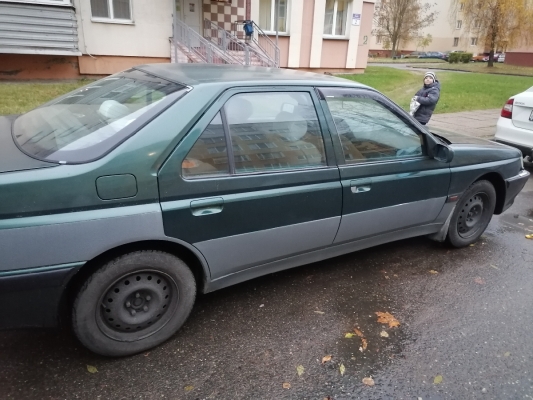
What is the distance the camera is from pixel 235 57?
1348 cm

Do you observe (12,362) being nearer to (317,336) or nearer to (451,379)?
(317,336)

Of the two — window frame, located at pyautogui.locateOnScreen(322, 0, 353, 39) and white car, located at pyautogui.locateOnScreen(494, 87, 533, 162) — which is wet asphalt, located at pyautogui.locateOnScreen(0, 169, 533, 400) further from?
window frame, located at pyautogui.locateOnScreen(322, 0, 353, 39)

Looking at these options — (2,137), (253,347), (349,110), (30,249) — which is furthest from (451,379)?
(2,137)

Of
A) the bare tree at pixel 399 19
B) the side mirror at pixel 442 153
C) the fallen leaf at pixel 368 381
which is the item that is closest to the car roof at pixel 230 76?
the side mirror at pixel 442 153

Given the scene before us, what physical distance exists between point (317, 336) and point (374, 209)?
3.56ft

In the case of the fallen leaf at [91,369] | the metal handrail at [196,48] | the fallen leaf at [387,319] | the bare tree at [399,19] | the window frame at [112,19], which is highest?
the bare tree at [399,19]

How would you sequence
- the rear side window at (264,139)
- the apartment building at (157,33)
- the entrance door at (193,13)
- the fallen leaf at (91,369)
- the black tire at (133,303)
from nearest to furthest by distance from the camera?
the black tire at (133,303) → the fallen leaf at (91,369) → the rear side window at (264,139) → the apartment building at (157,33) → the entrance door at (193,13)

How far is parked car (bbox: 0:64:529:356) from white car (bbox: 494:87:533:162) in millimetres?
3797

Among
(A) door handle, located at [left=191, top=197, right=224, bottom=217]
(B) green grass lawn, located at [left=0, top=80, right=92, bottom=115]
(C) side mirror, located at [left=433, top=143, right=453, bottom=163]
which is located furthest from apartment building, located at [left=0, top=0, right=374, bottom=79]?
(A) door handle, located at [left=191, top=197, right=224, bottom=217]

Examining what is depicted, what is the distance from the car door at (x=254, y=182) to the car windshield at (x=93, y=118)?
12.5 inches

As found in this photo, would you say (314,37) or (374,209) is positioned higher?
(314,37)

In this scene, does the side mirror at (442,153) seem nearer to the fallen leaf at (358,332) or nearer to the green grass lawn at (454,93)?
the fallen leaf at (358,332)

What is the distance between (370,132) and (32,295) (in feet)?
8.31

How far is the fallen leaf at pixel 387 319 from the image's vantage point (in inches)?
118
